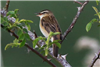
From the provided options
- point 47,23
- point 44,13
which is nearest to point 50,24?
point 47,23

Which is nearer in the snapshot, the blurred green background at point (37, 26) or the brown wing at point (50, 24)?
the brown wing at point (50, 24)

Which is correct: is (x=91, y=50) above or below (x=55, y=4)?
below

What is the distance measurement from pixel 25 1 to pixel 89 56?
3.70 ft

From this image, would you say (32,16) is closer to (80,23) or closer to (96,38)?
(80,23)

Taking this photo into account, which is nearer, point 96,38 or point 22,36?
point 22,36

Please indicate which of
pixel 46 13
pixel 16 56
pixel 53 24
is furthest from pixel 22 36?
pixel 16 56

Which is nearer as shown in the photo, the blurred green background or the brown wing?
the brown wing

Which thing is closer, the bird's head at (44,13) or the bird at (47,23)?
the bird at (47,23)

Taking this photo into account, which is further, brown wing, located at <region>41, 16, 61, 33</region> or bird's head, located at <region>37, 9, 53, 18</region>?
bird's head, located at <region>37, 9, 53, 18</region>

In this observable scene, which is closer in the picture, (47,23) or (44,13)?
(47,23)

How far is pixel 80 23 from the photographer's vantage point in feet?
10.2

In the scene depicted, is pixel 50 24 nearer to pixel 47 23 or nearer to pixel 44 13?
pixel 47 23

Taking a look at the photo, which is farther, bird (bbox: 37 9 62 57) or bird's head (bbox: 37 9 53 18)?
bird's head (bbox: 37 9 53 18)

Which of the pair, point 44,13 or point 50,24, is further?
point 44,13
